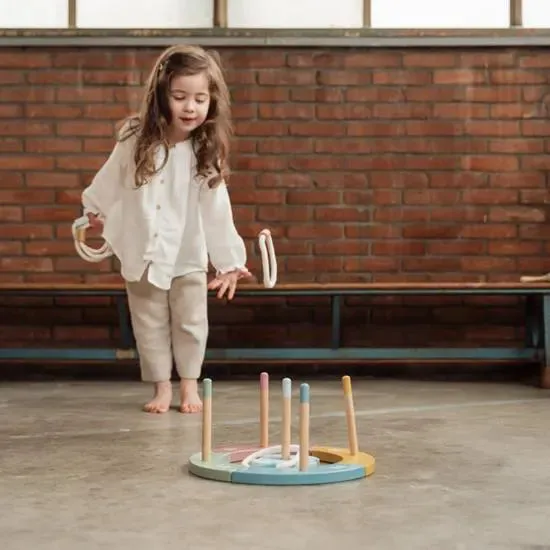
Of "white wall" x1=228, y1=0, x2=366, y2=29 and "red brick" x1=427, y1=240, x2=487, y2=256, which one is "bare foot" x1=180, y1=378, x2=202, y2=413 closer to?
"red brick" x1=427, y1=240, x2=487, y2=256

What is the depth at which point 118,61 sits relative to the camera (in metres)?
5.68

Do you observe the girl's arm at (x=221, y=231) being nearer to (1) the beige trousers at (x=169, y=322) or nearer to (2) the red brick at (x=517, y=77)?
(1) the beige trousers at (x=169, y=322)

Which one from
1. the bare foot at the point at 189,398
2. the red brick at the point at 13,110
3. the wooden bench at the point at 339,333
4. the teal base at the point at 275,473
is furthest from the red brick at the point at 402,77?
the teal base at the point at 275,473

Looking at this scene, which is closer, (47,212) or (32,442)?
(32,442)

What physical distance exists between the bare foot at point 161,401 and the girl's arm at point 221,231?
0.47 meters

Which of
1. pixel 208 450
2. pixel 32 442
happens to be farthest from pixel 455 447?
pixel 32 442

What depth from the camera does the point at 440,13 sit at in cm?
571

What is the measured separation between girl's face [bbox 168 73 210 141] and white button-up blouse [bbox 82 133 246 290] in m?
0.14

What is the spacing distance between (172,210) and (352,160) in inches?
66.2

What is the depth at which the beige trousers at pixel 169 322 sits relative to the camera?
4293mm

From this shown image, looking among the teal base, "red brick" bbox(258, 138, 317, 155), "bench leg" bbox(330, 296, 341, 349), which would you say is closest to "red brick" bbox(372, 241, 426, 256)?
"bench leg" bbox(330, 296, 341, 349)

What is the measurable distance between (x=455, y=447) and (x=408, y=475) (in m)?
0.52

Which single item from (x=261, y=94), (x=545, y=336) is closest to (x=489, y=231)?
(x=545, y=336)

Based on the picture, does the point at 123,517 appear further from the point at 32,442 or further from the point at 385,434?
the point at 385,434
